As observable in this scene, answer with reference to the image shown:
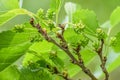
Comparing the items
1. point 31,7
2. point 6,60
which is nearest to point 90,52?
point 6,60

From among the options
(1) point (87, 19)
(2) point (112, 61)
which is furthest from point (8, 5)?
(2) point (112, 61)

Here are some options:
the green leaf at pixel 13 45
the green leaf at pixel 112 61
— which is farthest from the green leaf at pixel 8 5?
the green leaf at pixel 112 61

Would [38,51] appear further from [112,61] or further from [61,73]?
[112,61]

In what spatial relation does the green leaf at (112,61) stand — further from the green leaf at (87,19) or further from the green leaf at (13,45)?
the green leaf at (13,45)

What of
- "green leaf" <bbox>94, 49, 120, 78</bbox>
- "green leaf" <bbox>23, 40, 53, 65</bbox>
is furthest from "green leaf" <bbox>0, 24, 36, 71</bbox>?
"green leaf" <bbox>94, 49, 120, 78</bbox>

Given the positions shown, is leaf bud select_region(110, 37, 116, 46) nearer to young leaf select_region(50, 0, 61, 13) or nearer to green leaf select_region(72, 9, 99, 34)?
green leaf select_region(72, 9, 99, 34)

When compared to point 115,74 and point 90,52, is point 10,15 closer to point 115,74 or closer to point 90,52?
point 90,52
